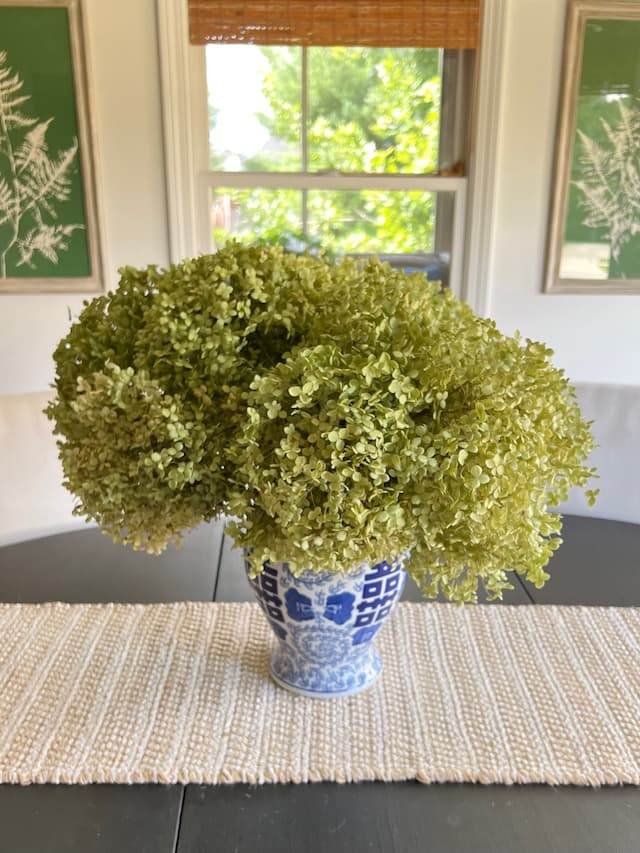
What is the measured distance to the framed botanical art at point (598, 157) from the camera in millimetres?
2139

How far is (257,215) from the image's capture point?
2.31 metres

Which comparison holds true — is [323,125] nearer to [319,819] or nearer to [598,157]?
[598,157]

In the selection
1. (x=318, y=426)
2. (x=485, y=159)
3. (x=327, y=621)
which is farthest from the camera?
(x=485, y=159)

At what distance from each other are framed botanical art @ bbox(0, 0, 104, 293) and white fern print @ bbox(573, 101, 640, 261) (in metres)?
1.51

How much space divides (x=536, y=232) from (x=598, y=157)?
0.29 metres

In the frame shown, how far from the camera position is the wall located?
2051 mm

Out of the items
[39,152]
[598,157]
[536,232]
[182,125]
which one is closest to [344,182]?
[182,125]

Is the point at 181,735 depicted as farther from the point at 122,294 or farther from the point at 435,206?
Result: the point at 435,206

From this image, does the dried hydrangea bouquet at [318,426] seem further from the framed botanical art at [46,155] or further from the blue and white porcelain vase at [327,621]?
the framed botanical art at [46,155]

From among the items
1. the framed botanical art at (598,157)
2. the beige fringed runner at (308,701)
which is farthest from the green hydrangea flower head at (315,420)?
the framed botanical art at (598,157)

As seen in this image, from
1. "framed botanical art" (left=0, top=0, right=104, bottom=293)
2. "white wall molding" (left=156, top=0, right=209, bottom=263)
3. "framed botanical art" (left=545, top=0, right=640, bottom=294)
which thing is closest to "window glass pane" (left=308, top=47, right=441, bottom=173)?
"white wall molding" (left=156, top=0, right=209, bottom=263)

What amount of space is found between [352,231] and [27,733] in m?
1.91

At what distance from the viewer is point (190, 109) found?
2.13 m

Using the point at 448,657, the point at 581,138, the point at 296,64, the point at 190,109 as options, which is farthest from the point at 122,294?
the point at 581,138
